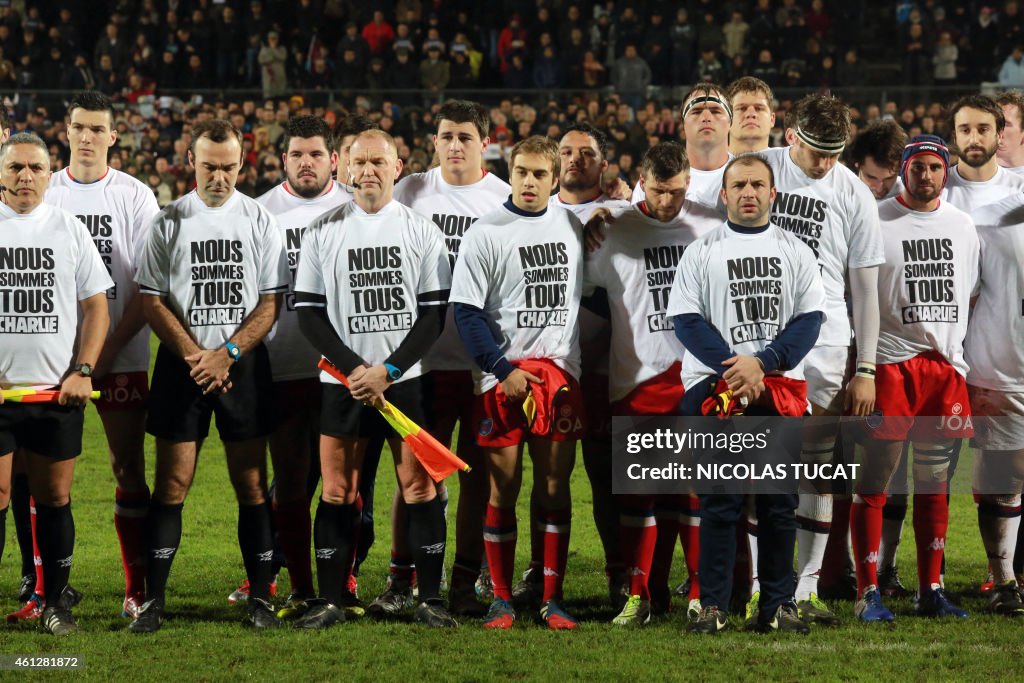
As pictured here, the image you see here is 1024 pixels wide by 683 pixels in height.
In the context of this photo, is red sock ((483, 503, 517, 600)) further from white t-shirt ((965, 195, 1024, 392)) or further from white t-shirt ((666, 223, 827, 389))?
white t-shirt ((965, 195, 1024, 392))

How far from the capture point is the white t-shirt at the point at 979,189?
671 centimetres

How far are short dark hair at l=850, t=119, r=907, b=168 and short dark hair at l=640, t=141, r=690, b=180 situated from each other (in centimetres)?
128

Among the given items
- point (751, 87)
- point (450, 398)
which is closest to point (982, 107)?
point (751, 87)

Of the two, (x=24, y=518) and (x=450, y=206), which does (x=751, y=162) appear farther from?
(x=24, y=518)

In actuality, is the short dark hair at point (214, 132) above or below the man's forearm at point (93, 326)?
above

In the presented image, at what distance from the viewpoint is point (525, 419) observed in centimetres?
592

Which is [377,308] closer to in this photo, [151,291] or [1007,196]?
[151,291]

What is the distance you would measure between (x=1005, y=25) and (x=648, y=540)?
2063 centimetres

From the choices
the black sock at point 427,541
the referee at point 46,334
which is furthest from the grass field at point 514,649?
the referee at point 46,334

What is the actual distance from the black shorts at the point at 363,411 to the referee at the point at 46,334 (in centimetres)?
106

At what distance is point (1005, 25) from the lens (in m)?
23.7

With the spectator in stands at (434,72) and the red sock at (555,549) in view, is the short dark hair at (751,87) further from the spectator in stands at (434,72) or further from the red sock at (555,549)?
the spectator in stands at (434,72)

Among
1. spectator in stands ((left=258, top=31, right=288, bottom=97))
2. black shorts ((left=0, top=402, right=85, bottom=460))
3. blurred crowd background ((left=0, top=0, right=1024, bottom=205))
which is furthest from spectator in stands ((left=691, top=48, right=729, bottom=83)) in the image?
black shorts ((left=0, top=402, right=85, bottom=460))

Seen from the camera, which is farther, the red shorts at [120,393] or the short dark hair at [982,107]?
the short dark hair at [982,107]
